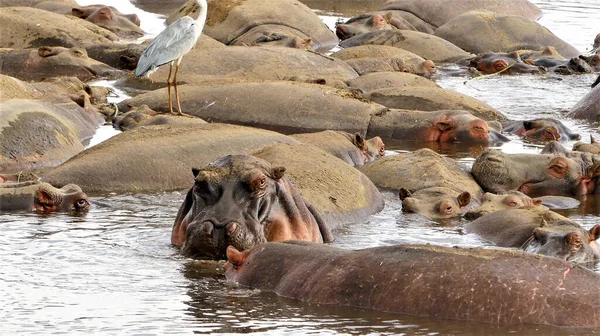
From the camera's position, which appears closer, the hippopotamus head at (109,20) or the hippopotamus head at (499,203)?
the hippopotamus head at (499,203)

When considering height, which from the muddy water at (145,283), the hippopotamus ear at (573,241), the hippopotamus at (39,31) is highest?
the hippopotamus at (39,31)

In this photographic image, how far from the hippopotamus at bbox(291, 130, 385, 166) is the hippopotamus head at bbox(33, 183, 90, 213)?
7.29 feet

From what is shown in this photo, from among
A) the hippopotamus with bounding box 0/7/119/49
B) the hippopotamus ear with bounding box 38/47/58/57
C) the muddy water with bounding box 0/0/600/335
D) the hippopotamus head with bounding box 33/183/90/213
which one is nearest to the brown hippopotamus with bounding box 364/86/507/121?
the muddy water with bounding box 0/0/600/335

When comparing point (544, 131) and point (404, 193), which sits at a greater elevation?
point (544, 131)

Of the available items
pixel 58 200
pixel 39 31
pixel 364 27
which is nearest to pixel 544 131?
pixel 58 200

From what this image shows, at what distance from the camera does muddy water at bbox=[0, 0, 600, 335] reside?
5.91 metres

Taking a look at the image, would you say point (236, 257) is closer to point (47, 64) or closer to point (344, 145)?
point (344, 145)

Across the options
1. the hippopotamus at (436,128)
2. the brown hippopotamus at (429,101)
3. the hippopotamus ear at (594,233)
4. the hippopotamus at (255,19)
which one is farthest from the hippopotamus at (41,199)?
the hippopotamus at (255,19)

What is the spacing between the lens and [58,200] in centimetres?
890

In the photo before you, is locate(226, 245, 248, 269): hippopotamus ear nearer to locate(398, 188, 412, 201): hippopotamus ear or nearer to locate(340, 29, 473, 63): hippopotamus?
locate(398, 188, 412, 201): hippopotamus ear

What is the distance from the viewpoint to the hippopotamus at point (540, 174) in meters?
10.7

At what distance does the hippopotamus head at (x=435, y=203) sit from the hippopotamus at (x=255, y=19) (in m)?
9.10

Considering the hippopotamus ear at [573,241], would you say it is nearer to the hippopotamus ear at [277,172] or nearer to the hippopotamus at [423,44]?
the hippopotamus ear at [277,172]

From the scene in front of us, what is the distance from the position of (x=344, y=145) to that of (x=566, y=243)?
3315mm
